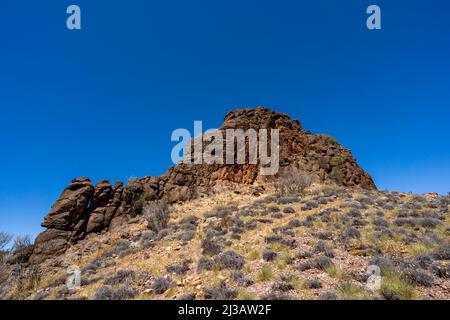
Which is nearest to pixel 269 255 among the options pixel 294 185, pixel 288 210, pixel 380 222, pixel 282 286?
pixel 282 286

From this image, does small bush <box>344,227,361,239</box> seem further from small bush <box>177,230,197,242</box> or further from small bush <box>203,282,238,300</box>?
small bush <box>177,230,197,242</box>

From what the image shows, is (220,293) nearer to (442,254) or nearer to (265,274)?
(265,274)

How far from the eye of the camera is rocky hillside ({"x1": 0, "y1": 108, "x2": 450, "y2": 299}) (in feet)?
24.3

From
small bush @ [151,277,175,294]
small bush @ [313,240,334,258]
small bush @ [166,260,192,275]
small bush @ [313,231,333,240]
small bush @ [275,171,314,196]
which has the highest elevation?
small bush @ [275,171,314,196]

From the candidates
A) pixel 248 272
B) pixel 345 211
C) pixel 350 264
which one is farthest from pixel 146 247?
pixel 345 211

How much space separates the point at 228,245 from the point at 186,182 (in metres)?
14.9

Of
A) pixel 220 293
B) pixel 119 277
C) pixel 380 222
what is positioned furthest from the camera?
pixel 380 222

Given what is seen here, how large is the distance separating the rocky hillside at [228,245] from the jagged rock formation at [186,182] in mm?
99

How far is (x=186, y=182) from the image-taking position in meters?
25.7

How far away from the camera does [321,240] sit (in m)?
10.5

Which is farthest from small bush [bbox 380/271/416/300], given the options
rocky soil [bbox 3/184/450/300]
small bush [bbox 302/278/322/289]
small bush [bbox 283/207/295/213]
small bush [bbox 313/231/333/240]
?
small bush [bbox 283/207/295/213]

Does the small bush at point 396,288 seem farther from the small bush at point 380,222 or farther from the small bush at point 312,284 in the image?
the small bush at point 380,222

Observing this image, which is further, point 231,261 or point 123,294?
point 231,261

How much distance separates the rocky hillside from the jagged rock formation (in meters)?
0.10
